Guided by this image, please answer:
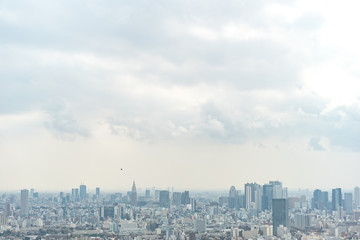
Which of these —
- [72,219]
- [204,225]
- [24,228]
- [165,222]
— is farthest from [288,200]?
[24,228]

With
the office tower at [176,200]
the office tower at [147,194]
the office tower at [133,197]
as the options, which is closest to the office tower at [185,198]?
Answer: the office tower at [176,200]

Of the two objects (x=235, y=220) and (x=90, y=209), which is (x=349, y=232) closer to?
(x=235, y=220)

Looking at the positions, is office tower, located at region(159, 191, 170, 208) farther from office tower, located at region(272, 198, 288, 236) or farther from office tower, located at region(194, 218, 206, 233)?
office tower, located at region(272, 198, 288, 236)

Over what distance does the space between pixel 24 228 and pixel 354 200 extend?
37.9ft

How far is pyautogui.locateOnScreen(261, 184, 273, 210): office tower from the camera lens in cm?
2221

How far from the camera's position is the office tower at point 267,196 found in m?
22.2

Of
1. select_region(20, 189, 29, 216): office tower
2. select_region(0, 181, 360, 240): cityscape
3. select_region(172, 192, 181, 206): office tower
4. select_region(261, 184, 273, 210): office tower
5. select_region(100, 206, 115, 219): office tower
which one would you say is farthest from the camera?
select_region(172, 192, 181, 206): office tower

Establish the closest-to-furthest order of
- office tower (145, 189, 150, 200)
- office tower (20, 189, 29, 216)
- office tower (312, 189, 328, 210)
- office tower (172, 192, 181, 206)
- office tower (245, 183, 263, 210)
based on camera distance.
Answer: office tower (312, 189, 328, 210)
office tower (20, 189, 29, 216)
office tower (145, 189, 150, 200)
office tower (172, 192, 181, 206)
office tower (245, 183, 263, 210)

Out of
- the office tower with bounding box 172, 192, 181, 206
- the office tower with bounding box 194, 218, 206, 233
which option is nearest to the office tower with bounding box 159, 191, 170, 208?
the office tower with bounding box 172, 192, 181, 206

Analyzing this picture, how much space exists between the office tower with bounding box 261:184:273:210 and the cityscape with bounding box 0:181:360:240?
0.05 metres

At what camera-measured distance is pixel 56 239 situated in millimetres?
15094

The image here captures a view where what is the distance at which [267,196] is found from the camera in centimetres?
2353

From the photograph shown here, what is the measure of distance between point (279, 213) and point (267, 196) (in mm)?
5614

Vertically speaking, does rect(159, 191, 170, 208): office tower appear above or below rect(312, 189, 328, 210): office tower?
below
